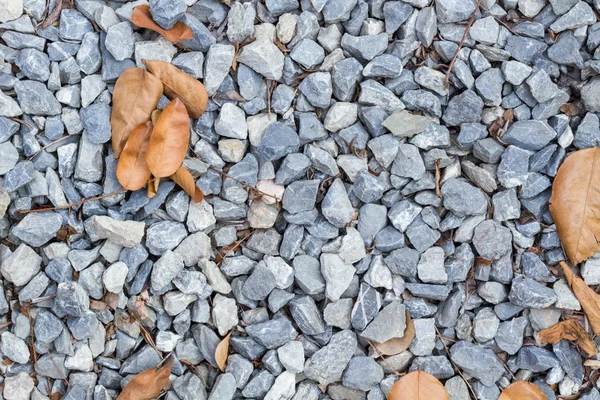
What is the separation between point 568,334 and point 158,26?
4.26 ft

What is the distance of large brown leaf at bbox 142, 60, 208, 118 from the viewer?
5.35ft

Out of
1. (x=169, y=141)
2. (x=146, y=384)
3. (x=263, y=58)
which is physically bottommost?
(x=146, y=384)

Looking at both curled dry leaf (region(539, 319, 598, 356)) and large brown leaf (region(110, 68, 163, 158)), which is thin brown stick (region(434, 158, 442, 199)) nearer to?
curled dry leaf (region(539, 319, 598, 356))

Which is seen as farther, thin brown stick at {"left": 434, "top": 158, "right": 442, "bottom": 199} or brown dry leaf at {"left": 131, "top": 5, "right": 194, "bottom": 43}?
thin brown stick at {"left": 434, "top": 158, "right": 442, "bottom": 199}

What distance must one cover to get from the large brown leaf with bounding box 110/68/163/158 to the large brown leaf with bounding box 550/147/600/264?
103 cm

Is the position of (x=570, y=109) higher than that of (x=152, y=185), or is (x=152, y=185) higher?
(x=570, y=109)

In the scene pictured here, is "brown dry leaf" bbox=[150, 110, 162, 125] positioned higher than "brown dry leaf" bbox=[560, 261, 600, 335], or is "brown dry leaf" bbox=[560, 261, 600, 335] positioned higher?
"brown dry leaf" bbox=[150, 110, 162, 125]

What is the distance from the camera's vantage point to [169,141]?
160 cm

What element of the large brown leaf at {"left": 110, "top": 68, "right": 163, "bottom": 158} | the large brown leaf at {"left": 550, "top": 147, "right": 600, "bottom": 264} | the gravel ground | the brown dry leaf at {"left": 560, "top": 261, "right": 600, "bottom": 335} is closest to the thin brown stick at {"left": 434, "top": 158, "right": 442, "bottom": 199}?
the gravel ground

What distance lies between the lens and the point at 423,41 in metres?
1.73

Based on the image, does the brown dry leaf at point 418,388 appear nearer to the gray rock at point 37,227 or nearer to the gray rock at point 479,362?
the gray rock at point 479,362

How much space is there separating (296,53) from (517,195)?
2.24 ft

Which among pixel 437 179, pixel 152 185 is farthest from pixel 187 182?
pixel 437 179

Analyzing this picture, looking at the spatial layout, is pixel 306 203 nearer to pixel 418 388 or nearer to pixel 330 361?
pixel 330 361
